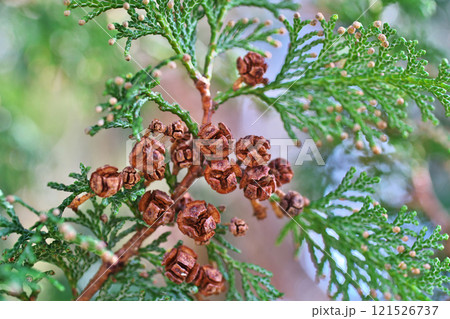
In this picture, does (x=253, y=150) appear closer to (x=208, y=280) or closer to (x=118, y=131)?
(x=208, y=280)

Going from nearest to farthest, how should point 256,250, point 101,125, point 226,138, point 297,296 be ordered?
point 101,125 → point 226,138 → point 297,296 → point 256,250

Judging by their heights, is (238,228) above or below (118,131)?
below

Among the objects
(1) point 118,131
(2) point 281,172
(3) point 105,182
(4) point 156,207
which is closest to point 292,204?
(2) point 281,172

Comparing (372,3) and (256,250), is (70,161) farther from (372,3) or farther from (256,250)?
(372,3)

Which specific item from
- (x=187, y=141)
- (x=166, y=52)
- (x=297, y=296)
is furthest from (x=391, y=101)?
(x=297, y=296)

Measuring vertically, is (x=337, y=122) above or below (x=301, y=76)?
below

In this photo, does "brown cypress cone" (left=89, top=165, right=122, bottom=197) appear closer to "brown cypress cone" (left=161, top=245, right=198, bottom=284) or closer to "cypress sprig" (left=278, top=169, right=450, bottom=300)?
"brown cypress cone" (left=161, top=245, right=198, bottom=284)
